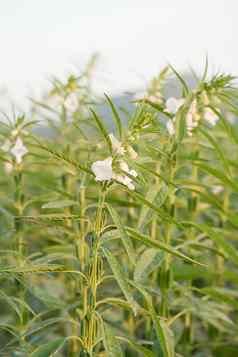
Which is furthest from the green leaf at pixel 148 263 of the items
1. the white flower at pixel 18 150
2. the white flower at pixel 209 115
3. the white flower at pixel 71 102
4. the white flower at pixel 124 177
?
the white flower at pixel 71 102

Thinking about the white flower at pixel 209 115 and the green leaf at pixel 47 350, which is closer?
the green leaf at pixel 47 350

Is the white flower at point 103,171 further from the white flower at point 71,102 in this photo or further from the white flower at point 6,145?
the white flower at point 71,102

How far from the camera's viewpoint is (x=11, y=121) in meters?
2.53

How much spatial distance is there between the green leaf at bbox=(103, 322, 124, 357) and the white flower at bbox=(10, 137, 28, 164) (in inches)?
37.3

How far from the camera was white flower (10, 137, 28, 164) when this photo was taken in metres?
2.42

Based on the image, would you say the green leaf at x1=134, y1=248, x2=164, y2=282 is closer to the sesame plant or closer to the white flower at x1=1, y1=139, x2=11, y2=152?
the sesame plant

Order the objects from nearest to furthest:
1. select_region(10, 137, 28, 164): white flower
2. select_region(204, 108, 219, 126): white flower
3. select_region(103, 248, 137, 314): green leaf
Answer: select_region(103, 248, 137, 314): green leaf
select_region(204, 108, 219, 126): white flower
select_region(10, 137, 28, 164): white flower

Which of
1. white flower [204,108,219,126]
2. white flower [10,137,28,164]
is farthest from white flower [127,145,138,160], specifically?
white flower [10,137,28,164]

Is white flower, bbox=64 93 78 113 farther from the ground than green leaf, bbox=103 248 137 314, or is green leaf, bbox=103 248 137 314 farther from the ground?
white flower, bbox=64 93 78 113

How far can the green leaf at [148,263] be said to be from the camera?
6.15ft

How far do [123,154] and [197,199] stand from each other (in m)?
1.36

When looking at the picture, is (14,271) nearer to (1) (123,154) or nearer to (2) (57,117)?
(1) (123,154)

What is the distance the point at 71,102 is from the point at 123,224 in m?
1.08

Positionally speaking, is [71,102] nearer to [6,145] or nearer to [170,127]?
[6,145]
